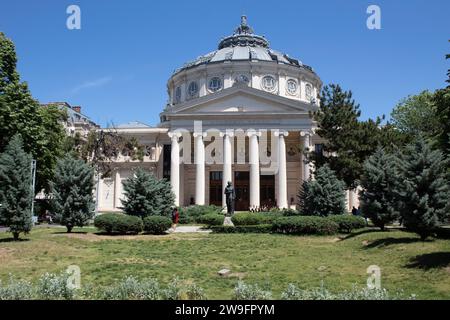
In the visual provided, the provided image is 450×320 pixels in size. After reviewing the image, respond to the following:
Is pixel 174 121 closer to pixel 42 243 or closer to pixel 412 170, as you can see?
pixel 42 243

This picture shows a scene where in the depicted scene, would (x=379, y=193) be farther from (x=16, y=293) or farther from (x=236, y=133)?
(x=236, y=133)

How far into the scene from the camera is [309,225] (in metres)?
26.1

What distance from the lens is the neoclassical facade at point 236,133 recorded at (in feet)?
169

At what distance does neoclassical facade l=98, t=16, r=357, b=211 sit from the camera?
51.5m

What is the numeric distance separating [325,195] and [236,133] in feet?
78.3

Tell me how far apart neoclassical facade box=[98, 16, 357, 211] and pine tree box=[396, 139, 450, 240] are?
21829 millimetres

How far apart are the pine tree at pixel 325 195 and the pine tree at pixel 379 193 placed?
388 cm

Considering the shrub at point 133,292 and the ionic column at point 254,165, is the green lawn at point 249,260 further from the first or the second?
the ionic column at point 254,165

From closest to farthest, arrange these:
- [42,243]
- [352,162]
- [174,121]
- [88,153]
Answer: [42,243] < [352,162] < [88,153] < [174,121]

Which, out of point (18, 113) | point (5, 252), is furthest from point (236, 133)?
point (5, 252)

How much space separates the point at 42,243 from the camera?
2025cm

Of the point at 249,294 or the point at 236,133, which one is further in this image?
the point at 236,133
